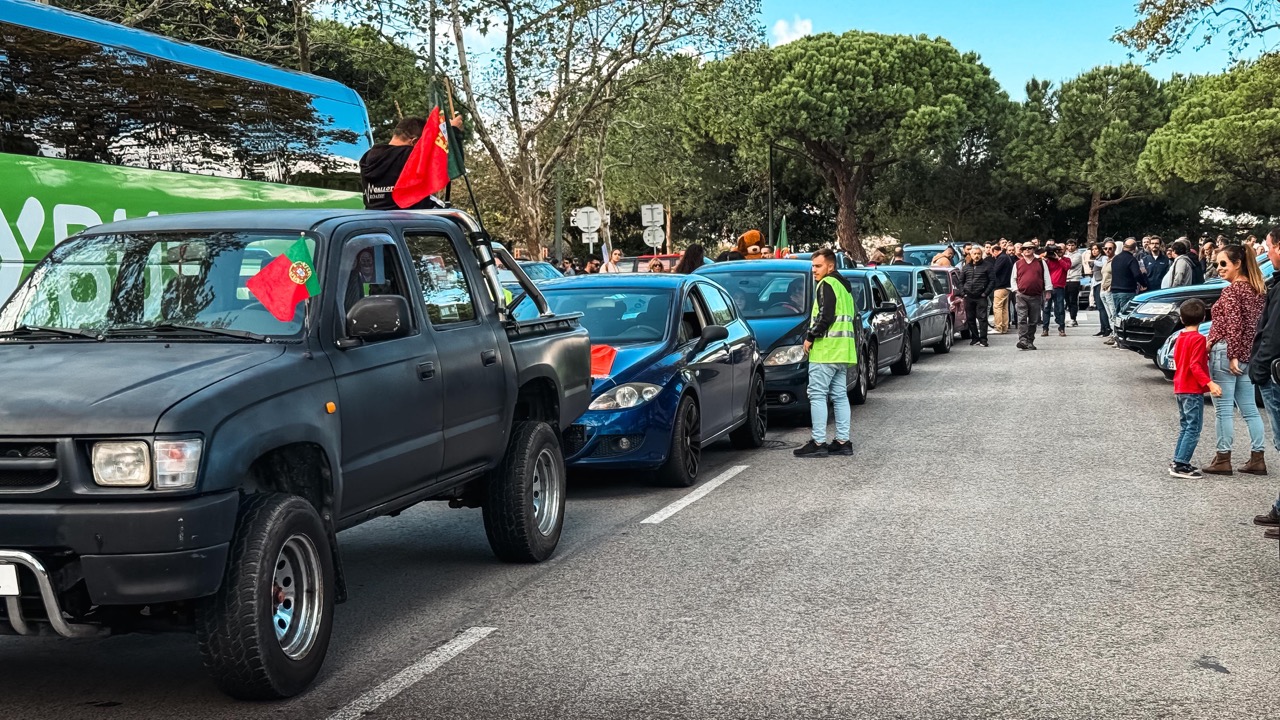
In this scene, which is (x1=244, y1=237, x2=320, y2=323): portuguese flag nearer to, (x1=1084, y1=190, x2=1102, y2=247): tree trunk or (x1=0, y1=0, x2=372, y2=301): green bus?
(x1=0, y1=0, x2=372, y2=301): green bus

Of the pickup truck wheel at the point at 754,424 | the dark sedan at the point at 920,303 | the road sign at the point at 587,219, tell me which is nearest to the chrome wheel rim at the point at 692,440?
the pickup truck wheel at the point at 754,424

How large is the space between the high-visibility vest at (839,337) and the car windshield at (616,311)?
61.1 inches

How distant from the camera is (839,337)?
12.1m

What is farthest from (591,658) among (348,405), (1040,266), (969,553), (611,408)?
(1040,266)

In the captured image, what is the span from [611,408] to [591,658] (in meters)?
4.31

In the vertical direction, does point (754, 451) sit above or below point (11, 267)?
below

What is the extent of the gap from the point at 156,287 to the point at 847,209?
61.3 metres

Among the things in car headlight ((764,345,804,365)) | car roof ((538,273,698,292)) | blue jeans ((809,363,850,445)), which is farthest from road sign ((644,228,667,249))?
car roof ((538,273,698,292))

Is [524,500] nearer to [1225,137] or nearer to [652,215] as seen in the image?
[652,215]

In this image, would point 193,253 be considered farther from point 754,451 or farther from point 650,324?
point 754,451

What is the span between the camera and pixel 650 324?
11016 millimetres

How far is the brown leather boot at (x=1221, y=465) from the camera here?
10.8 meters

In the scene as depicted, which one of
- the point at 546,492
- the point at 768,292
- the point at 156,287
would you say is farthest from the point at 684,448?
the point at 768,292

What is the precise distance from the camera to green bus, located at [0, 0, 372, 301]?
37.7 ft
